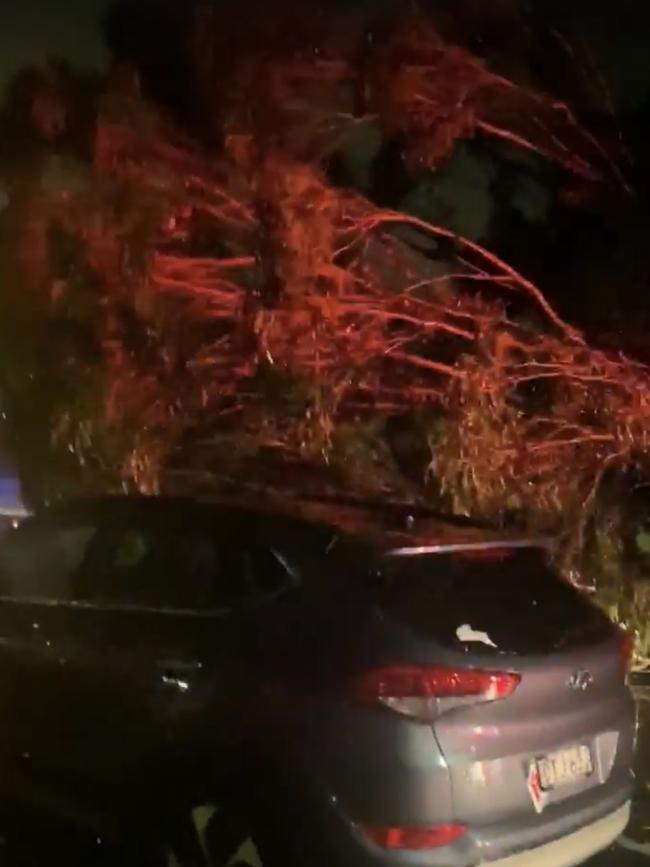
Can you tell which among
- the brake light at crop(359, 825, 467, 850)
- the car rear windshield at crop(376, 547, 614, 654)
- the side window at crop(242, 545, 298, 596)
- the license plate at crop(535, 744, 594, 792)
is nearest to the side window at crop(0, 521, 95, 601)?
the side window at crop(242, 545, 298, 596)

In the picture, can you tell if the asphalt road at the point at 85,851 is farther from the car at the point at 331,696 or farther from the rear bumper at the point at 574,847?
the rear bumper at the point at 574,847

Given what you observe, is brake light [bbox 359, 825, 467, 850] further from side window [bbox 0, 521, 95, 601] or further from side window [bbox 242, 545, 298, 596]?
side window [bbox 0, 521, 95, 601]

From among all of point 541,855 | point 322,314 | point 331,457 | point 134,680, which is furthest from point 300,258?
point 541,855

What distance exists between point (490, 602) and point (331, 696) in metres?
0.63

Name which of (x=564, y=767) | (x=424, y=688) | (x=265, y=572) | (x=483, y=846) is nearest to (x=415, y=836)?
(x=483, y=846)

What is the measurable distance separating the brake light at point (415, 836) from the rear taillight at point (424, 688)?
1.14 ft

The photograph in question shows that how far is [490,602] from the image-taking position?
4.19m

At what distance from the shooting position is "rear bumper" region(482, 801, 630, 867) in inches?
160

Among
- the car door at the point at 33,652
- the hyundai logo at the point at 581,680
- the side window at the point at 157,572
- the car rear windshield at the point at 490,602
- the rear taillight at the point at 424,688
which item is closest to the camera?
the rear taillight at the point at 424,688

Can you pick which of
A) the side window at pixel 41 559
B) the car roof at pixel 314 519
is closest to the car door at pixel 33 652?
the side window at pixel 41 559

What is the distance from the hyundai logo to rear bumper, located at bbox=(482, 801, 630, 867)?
Result: 495 millimetres

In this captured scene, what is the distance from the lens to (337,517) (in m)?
4.59

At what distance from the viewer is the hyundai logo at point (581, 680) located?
416cm

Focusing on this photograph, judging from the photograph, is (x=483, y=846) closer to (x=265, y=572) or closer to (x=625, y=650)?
(x=625, y=650)
